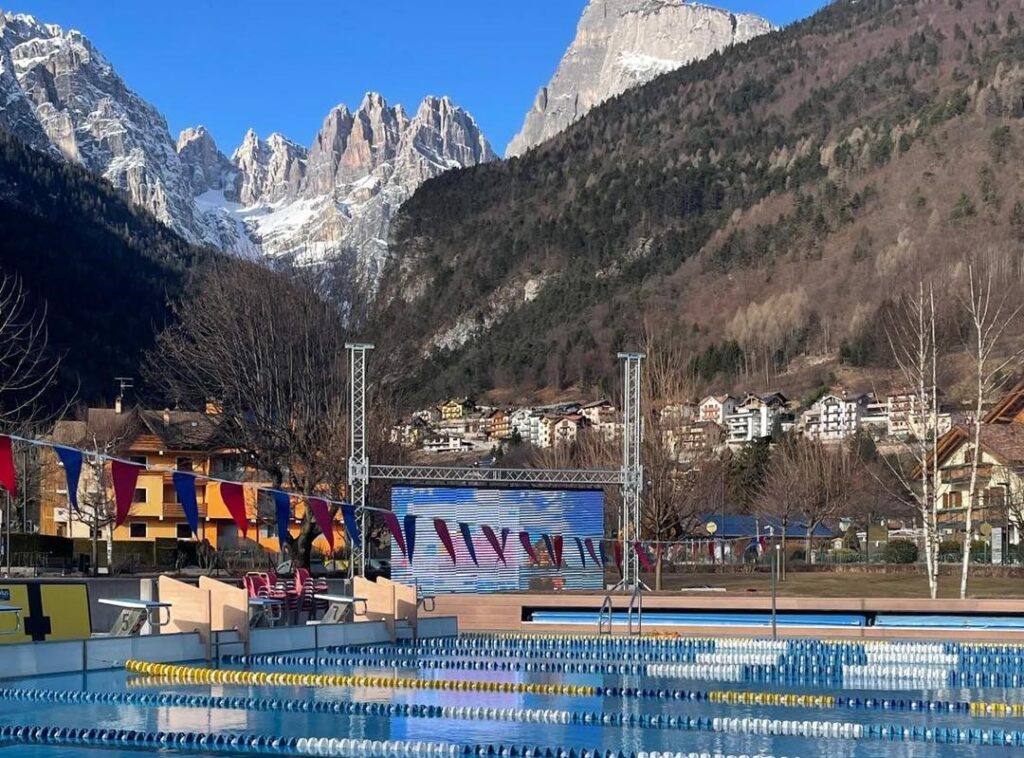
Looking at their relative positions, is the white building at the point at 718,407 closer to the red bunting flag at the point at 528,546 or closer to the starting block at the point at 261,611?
the red bunting flag at the point at 528,546

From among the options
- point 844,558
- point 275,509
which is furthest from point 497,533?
point 844,558

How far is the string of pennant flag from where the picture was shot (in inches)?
768

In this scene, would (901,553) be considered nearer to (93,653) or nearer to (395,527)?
(395,527)

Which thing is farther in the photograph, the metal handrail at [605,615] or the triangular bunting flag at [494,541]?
the triangular bunting flag at [494,541]

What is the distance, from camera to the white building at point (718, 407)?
152 m

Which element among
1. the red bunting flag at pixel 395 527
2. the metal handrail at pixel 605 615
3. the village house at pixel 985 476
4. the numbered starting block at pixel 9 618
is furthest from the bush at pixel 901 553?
the numbered starting block at pixel 9 618

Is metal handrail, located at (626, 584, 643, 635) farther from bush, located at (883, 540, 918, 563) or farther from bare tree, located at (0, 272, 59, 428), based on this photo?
bush, located at (883, 540, 918, 563)

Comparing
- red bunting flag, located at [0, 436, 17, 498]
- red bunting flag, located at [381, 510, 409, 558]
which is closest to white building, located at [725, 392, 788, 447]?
red bunting flag, located at [381, 510, 409, 558]

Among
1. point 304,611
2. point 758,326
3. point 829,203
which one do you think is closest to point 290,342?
point 304,611

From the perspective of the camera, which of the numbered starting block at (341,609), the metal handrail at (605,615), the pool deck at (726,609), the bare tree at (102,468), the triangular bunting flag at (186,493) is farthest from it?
the bare tree at (102,468)

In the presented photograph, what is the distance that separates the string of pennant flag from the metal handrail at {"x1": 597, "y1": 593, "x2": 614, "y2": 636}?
124 inches

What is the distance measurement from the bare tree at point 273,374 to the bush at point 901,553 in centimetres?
2067

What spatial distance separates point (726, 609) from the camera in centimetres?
3247

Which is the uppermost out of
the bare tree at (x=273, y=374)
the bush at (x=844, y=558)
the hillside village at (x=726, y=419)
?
the hillside village at (x=726, y=419)
